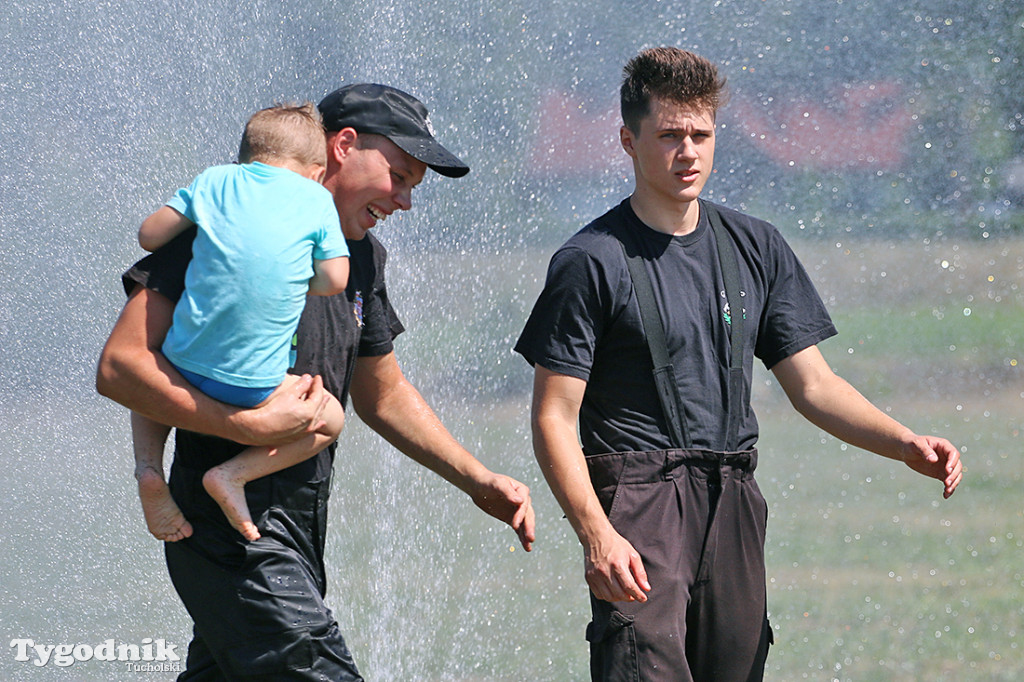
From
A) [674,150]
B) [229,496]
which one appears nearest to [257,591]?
[229,496]

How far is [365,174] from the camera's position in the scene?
8.30 ft

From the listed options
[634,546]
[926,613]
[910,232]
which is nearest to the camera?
[634,546]

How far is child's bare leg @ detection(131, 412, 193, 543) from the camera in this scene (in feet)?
7.48

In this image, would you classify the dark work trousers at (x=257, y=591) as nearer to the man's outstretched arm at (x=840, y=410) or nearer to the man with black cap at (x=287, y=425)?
the man with black cap at (x=287, y=425)

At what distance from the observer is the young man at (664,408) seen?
8.43 feet

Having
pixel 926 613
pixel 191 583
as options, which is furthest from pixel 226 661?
pixel 926 613

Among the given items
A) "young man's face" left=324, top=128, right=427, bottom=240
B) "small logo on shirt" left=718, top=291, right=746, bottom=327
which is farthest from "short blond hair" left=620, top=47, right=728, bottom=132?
"young man's face" left=324, top=128, right=427, bottom=240

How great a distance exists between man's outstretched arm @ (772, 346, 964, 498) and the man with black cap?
676 mm

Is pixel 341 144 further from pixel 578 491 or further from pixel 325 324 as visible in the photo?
pixel 578 491

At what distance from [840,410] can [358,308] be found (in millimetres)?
1085

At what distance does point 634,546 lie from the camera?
102 inches

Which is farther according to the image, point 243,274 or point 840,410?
point 840,410

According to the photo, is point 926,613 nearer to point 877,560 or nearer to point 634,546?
point 877,560

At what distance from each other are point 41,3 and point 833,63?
461cm
